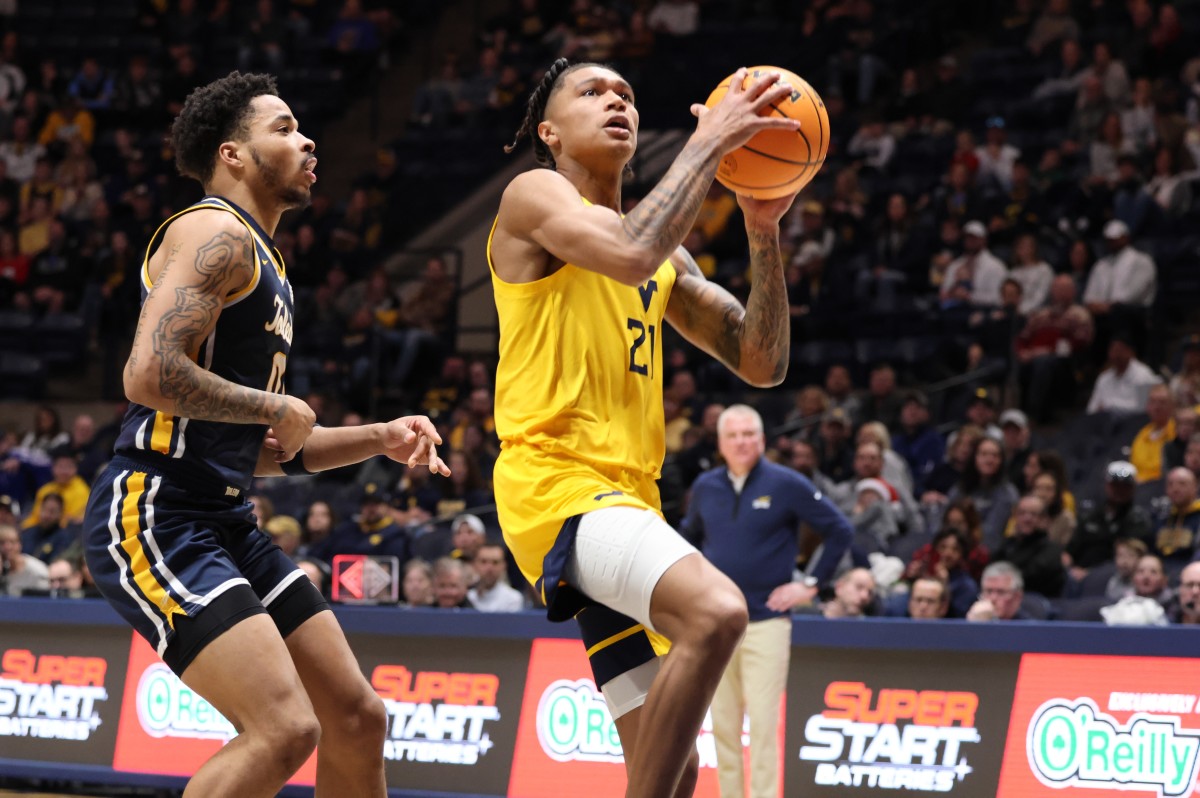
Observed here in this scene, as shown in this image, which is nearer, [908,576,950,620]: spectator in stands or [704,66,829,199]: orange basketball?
[704,66,829,199]: orange basketball

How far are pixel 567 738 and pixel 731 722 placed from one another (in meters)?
0.84

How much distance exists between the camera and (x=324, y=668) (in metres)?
4.40

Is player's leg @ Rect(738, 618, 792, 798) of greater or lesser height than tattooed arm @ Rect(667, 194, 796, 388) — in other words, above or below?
below

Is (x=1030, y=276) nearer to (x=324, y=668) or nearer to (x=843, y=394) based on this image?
(x=843, y=394)

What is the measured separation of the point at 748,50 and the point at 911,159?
10.6ft

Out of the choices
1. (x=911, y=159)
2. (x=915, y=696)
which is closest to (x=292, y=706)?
(x=915, y=696)

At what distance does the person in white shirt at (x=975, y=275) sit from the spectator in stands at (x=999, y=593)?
5.57 metres

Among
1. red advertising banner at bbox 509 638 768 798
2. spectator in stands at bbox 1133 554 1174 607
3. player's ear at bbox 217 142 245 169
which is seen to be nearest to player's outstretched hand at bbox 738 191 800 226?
player's ear at bbox 217 142 245 169

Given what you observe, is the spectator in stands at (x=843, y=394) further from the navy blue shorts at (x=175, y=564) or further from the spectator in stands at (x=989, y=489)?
the navy blue shorts at (x=175, y=564)

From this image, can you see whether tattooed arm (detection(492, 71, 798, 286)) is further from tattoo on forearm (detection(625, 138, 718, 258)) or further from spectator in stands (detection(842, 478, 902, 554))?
spectator in stands (detection(842, 478, 902, 554))

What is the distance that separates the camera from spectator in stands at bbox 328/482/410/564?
1135cm

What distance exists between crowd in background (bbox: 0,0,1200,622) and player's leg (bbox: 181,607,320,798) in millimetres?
4976

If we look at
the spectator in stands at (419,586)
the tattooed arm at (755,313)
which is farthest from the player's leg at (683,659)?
the spectator in stands at (419,586)

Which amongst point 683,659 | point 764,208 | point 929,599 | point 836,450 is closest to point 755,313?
point 764,208
